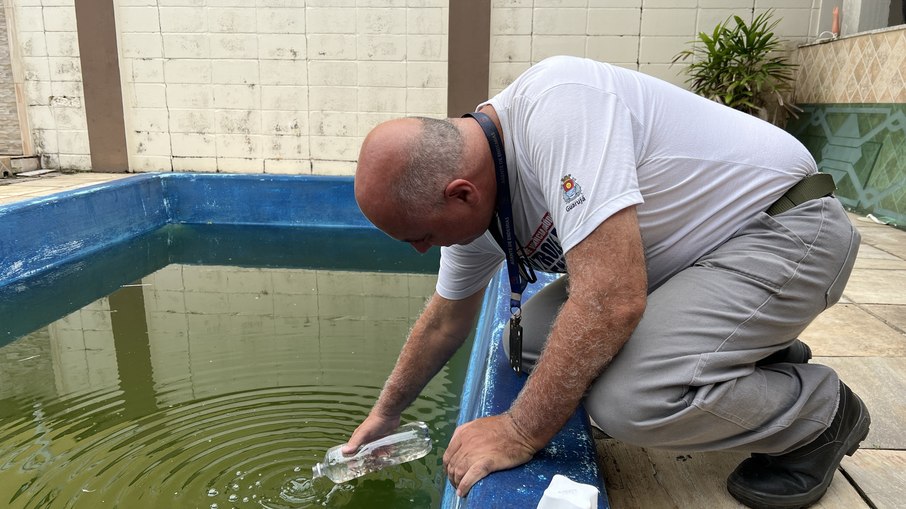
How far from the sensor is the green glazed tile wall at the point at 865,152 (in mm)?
3725

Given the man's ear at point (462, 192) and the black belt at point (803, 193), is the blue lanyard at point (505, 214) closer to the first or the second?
the man's ear at point (462, 192)

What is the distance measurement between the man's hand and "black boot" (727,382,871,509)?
38 centimetres

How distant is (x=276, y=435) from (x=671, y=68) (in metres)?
4.24

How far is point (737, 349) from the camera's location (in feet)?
3.61

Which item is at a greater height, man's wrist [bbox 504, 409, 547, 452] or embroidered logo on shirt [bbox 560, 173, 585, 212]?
embroidered logo on shirt [bbox 560, 173, 585, 212]

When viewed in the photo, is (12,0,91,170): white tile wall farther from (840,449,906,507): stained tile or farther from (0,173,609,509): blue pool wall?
(840,449,906,507): stained tile

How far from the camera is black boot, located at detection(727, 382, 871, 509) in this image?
1.11 m

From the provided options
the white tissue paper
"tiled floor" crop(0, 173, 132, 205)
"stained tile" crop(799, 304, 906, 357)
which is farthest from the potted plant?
"tiled floor" crop(0, 173, 132, 205)

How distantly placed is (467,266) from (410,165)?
0.38m

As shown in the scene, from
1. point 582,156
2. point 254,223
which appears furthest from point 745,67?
point 582,156

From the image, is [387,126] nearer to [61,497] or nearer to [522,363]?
[522,363]

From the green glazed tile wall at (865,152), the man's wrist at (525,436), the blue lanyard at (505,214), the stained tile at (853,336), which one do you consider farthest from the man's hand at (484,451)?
the green glazed tile wall at (865,152)

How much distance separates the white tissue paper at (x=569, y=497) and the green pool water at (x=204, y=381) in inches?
27.5

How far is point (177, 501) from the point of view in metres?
1.50
